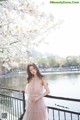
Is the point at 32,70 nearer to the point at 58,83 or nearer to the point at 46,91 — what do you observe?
the point at 46,91

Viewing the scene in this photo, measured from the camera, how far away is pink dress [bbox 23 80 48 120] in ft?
10.5

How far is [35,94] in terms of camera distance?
3209mm

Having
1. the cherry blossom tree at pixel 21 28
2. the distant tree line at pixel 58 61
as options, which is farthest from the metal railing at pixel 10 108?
the distant tree line at pixel 58 61

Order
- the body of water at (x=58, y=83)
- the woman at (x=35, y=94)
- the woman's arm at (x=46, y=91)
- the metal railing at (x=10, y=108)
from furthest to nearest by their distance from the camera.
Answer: the body of water at (x=58, y=83), the metal railing at (x=10, y=108), the woman at (x=35, y=94), the woman's arm at (x=46, y=91)

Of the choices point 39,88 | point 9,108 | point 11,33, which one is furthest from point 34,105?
point 11,33

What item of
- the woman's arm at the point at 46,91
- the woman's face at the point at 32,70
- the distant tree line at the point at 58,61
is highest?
the distant tree line at the point at 58,61

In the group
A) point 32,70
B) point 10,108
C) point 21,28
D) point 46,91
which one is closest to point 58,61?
point 21,28

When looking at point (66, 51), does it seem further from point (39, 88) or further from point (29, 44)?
point (39, 88)

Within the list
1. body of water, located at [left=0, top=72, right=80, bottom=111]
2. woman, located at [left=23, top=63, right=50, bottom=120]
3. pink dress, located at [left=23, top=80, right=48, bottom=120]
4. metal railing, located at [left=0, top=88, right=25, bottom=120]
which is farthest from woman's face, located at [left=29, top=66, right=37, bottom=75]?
body of water, located at [left=0, top=72, right=80, bottom=111]

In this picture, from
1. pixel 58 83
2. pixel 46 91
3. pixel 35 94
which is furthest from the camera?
pixel 58 83

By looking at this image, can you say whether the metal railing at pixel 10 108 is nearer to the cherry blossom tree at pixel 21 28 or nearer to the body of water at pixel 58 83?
the body of water at pixel 58 83

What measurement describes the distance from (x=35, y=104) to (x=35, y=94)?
4.7 inches

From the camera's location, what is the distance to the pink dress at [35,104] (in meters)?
3.21

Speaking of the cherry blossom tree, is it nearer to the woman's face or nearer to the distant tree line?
the distant tree line
